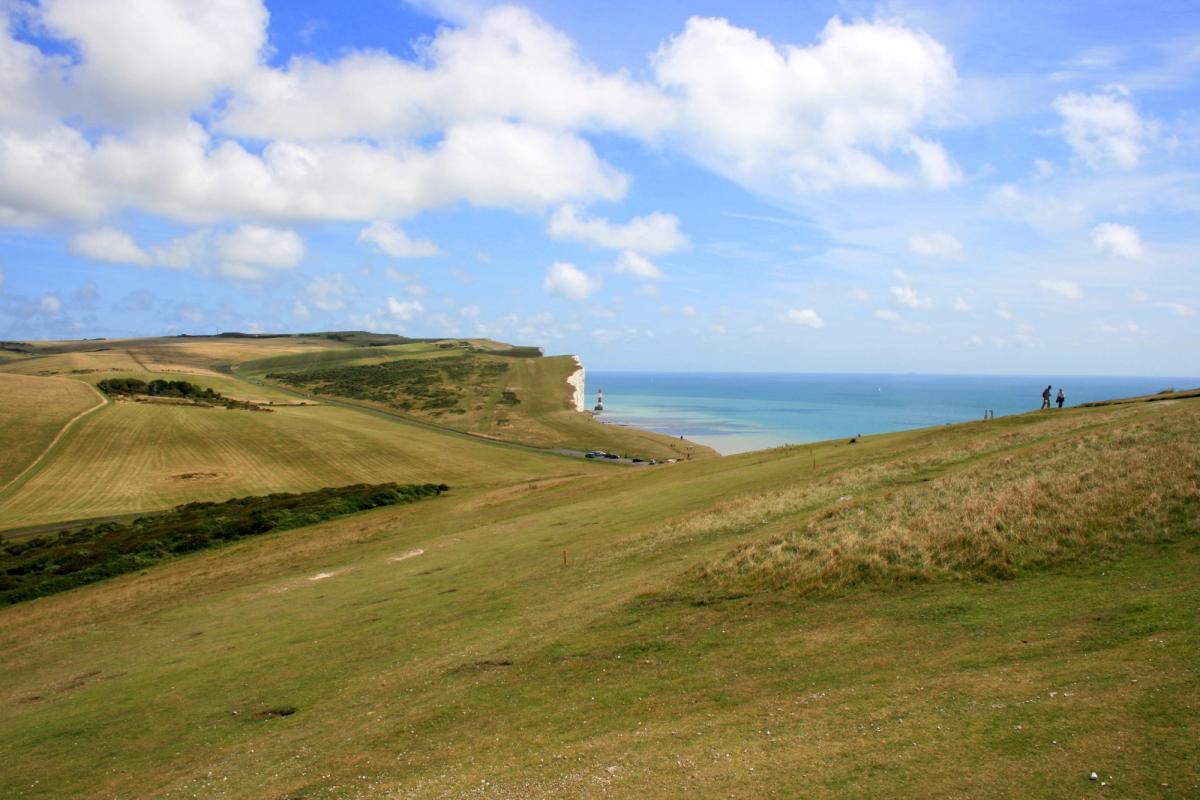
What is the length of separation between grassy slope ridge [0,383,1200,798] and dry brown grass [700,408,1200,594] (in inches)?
4.3

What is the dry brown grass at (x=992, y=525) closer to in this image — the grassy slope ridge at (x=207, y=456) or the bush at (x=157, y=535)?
the bush at (x=157, y=535)

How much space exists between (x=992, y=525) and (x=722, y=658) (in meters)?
9.42

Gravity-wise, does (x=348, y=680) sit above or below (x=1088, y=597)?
below

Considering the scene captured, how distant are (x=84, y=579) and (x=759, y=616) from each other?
42.7m

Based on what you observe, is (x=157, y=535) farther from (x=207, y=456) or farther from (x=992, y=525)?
(x=992, y=525)

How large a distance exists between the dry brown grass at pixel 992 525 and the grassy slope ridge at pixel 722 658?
0.36ft

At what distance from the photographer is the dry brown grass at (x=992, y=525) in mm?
18016

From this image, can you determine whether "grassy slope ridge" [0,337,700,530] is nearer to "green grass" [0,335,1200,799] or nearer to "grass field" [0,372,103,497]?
"grass field" [0,372,103,497]

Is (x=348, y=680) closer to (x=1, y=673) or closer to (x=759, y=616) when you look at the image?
(x=759, y=616)

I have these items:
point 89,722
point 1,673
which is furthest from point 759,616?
point 1,673

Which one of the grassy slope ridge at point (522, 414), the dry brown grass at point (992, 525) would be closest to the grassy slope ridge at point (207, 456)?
the grassy slope ridge at point (522, 414)

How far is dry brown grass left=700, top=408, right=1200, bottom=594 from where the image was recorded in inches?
709

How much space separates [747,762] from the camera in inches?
422

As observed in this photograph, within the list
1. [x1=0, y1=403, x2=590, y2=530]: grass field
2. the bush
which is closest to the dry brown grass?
the bush
